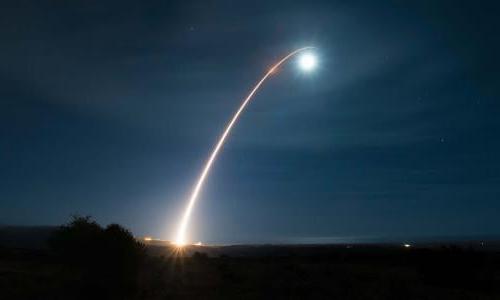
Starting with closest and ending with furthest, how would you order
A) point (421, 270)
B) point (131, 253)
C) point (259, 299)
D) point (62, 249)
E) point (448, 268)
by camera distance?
point (259, 299)
point (131, 253)
point (62, 249)
point (448, 268)
point (421, 270)

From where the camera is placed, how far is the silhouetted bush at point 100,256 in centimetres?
3550

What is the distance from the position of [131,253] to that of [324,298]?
45.5 feet

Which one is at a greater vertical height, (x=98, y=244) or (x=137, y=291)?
(x=98, y=244)

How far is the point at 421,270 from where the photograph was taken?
54.9 m

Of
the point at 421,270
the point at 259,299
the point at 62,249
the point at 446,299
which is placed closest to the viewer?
the point at 259,299

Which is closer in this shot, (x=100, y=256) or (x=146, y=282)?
(x=100, y=256)

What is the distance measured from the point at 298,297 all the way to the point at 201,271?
73.6ft

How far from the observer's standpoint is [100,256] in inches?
1507

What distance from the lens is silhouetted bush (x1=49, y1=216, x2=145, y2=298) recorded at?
35500 mm

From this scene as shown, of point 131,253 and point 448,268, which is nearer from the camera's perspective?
point 131,253

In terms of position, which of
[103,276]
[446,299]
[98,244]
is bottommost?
[446,299]

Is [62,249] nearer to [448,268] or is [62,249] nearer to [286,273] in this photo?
[286,273]

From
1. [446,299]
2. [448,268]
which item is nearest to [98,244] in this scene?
[446,299]

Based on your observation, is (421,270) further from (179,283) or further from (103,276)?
(103,276)
